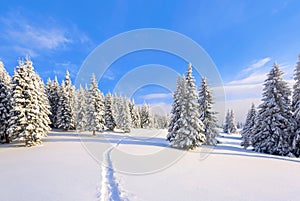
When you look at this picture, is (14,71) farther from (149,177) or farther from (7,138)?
(149,177)

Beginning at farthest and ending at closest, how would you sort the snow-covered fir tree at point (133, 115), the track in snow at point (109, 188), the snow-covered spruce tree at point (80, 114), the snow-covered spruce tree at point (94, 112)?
1. the snow-covered fir tree at point (133, 115)
2. the snow-covered spruce tree at point (80, 114)
3. the snow-covered spruce tree at point (94, 112)
4. the track in snow at point (109, 188)

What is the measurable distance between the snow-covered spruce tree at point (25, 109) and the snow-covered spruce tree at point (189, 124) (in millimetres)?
18175

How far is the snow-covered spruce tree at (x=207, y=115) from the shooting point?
24391 mm

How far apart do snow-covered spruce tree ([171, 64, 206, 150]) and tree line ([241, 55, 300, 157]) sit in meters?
7.34

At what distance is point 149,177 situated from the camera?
889 cm

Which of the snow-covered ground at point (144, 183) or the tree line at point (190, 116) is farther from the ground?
the tree line at point (190, 116)

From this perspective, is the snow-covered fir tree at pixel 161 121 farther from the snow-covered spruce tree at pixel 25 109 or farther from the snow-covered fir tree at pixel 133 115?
the snow-covered spruce tree at pixel 25 109

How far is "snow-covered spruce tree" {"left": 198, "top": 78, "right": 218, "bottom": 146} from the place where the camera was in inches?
960

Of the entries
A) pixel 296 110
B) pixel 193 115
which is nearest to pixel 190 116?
pixel 193 115

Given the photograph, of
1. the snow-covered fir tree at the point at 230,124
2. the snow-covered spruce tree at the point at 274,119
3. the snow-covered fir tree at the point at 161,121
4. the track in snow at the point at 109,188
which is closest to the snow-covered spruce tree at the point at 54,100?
the track in snow at the point at 109,188

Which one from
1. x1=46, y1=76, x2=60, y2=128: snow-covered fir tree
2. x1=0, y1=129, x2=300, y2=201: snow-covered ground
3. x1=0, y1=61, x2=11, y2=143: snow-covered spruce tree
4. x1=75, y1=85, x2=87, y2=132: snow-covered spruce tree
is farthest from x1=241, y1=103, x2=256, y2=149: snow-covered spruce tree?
x1=46, y1=76, x2=60, y2=128: snow-covered fir tree

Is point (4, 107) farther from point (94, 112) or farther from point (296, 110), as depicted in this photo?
point (296, 110)

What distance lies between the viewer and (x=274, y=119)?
1953cm

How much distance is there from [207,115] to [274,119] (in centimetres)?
829
